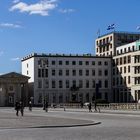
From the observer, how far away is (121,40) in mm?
184625

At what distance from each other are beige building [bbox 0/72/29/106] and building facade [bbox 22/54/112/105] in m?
3.44

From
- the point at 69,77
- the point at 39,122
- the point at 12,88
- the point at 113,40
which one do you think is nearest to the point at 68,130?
the point at 39,122

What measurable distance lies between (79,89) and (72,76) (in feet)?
17.4

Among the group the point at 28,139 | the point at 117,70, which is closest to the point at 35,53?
the point at 117,70

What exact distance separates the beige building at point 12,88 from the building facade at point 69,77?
3441mm

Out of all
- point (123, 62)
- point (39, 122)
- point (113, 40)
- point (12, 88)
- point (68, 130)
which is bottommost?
point (68, 130)

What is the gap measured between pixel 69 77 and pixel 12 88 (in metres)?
20.7

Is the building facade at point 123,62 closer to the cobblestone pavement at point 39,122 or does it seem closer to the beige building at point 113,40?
the beige building at point 113,40

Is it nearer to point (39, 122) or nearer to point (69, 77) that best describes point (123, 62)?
point (69, 77)

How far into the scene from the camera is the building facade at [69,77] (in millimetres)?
169625

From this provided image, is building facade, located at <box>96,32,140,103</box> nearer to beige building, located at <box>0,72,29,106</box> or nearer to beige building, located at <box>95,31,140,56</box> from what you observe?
beige building, located at <box>95,31,140,56</box>

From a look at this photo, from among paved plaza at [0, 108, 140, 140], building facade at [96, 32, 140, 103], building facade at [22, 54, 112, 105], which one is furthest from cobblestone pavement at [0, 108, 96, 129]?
building facade at [22, 54, 112, 105]

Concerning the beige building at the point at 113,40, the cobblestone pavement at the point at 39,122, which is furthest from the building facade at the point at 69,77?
the cobblestone pavement at the point at 39,122

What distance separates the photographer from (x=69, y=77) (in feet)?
571
